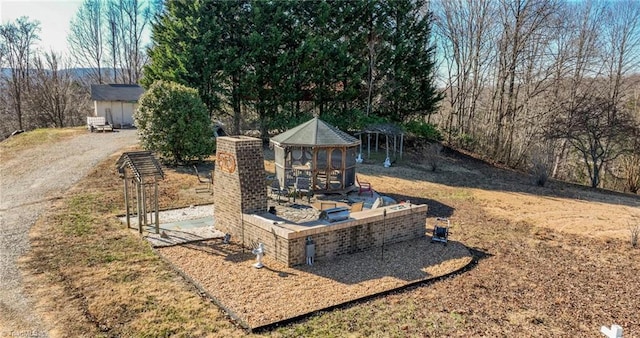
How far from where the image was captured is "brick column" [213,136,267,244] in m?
9.17

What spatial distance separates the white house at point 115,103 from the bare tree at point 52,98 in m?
5.77

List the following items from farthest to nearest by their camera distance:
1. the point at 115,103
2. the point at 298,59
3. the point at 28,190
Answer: the point at 115,103, the point at 298,59, the point at 28,190

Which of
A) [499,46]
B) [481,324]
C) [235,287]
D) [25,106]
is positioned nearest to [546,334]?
[481,324]

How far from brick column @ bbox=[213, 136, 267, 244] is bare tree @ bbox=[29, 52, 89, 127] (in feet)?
107

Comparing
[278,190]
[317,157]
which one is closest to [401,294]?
[278,190]

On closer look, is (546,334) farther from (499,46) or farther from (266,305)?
(499,46)

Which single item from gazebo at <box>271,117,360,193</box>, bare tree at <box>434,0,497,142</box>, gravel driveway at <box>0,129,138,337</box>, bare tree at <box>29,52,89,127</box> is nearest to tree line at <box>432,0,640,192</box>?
bare tree at <box>434,0,497,142</box>

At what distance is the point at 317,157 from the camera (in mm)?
13109

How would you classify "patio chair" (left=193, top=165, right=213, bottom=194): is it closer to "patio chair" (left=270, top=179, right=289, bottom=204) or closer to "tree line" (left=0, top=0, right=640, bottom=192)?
"patio chair" (left=270, top=179, right=289, bottom=204)

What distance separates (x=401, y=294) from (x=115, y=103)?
103ft

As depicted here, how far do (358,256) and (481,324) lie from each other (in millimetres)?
3134

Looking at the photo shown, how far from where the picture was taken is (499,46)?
24.6m

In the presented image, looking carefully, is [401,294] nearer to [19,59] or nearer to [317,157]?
[317,157]

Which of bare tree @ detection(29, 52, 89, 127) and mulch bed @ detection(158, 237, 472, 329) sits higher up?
bare tree @ detection(29, 52, 89, 127)
